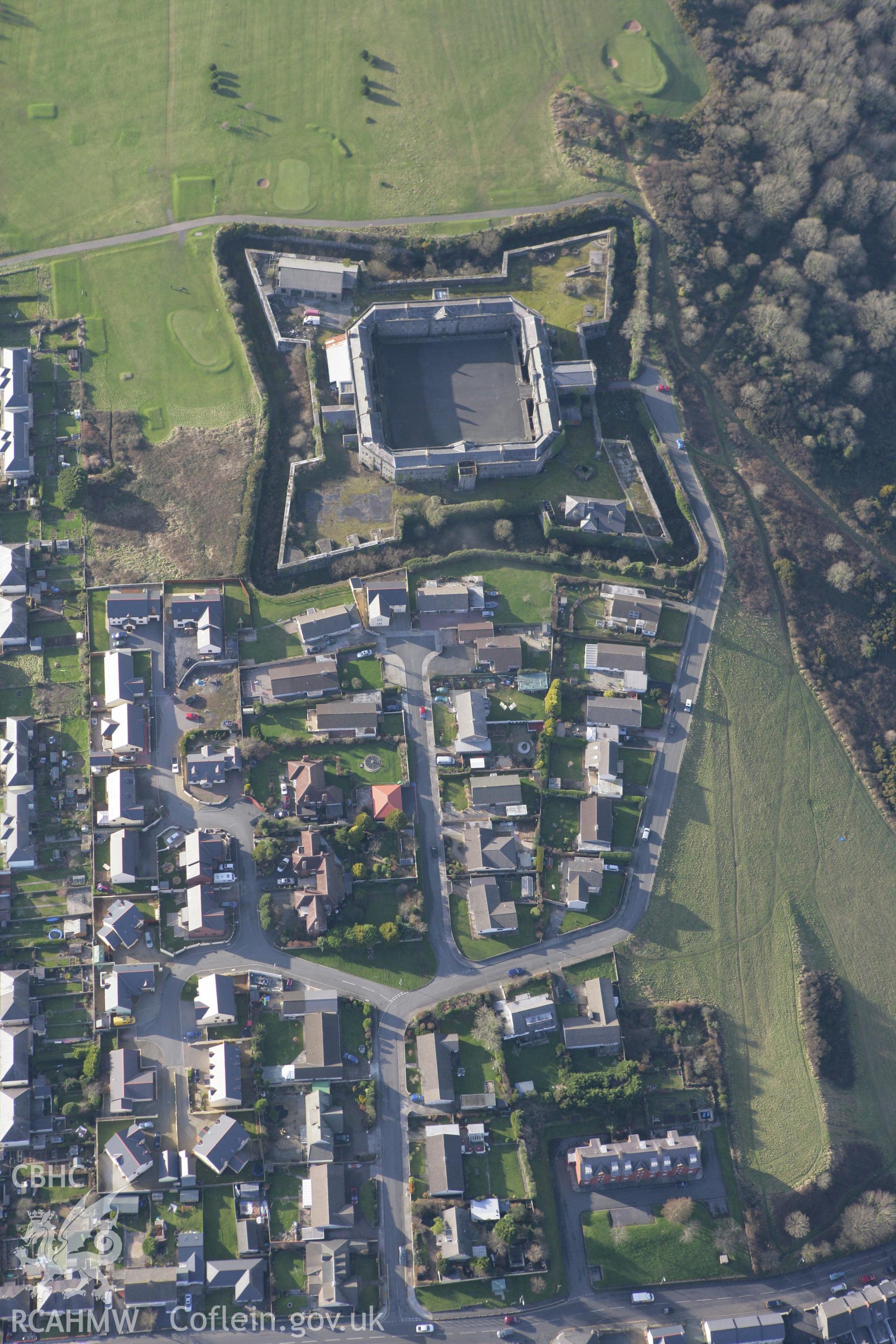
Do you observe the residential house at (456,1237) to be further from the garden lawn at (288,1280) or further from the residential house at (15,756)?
the residential house at (15,756)

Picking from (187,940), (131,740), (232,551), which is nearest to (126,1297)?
(187,940)

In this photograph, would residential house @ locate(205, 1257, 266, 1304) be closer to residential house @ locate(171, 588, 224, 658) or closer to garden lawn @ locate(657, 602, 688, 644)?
residential house @ locate(171, 588, 224, 658)

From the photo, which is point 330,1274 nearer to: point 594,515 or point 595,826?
point 595,826

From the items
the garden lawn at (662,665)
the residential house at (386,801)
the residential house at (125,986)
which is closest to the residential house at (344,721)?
the residential house at (386,801)

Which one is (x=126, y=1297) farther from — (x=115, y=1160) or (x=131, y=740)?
(x=131, y=740)

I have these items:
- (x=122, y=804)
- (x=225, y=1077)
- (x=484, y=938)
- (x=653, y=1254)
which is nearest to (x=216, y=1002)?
(x=225, y=1077)

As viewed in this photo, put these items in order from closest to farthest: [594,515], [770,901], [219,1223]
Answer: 1. [219,1223]
2. [770,901]
3. [594,515]

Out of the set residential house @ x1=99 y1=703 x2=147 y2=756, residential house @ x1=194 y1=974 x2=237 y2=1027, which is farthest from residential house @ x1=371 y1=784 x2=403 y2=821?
residential house @ x1=99 y1=703 x2=147 y2=756
